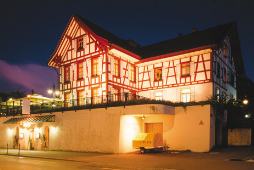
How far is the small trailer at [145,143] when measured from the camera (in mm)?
25241

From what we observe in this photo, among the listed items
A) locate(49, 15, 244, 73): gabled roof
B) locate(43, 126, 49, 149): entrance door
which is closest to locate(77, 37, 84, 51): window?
locate(49, 15, 244, 73): gabled roof

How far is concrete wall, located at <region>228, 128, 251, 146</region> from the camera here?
30027 mm

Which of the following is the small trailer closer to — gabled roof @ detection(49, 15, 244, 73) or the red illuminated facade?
the red illuminated facade

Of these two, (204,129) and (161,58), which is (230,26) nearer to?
(161,58)

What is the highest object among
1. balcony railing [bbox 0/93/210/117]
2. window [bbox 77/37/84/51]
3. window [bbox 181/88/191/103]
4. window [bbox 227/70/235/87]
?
window [bbox 77/37/84/51]

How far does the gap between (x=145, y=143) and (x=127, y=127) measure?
80.8 inches

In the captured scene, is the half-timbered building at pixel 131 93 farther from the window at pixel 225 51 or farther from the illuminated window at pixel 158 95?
the window at pixel 225 51

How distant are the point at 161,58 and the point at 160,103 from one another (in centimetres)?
855

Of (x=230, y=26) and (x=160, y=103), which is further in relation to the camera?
(x=230, y=26)

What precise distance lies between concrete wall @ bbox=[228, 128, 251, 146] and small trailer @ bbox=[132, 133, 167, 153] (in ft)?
28.7

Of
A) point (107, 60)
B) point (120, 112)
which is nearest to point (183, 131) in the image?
point (120, 112)

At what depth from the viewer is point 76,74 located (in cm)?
3416

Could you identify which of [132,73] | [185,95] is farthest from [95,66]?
[185,95]

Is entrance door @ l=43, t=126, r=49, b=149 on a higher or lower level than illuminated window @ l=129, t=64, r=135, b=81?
lower
